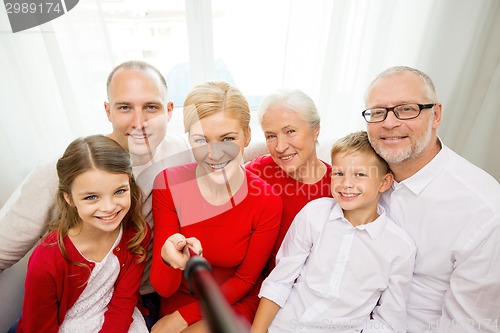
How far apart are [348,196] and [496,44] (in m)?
1.52

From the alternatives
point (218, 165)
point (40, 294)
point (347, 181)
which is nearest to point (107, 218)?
point (40, 294)

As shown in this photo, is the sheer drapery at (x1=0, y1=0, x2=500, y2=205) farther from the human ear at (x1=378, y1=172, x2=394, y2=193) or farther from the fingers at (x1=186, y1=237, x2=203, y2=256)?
the fingers at (x1=186, y1=237, x2=203, y2=256)

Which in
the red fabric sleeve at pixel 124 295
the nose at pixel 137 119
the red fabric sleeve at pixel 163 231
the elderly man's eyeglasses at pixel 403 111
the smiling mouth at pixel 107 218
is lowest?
the red fabric sleeve at pixel 124 295

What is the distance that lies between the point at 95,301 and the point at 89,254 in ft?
0.54

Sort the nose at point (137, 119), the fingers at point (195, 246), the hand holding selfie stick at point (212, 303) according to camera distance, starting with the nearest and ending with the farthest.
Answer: the hand holding selfie stick at point (212, 303), the fingers at point (195, 246), the nose at point (137, 119)

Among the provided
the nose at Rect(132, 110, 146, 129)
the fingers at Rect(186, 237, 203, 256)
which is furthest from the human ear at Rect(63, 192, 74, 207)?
the fingers at Rect(186, 237, 203, 256)

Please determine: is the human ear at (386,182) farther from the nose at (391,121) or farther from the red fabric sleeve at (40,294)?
the red fabric sleeve at (40,294)

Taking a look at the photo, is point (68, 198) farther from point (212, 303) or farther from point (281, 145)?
point (212, 303)

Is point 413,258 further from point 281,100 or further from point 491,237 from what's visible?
point 281,100

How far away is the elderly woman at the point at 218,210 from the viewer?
1085 millimetres

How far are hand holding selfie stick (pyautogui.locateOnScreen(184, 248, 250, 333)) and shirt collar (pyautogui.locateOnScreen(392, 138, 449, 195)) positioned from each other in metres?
1.05

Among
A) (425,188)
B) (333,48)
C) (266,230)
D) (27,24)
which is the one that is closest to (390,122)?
(425,188)

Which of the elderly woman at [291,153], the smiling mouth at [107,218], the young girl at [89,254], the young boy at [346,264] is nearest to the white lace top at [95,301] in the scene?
the young girl at [89,254]

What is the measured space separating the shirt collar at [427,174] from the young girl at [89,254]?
37.8 inches
